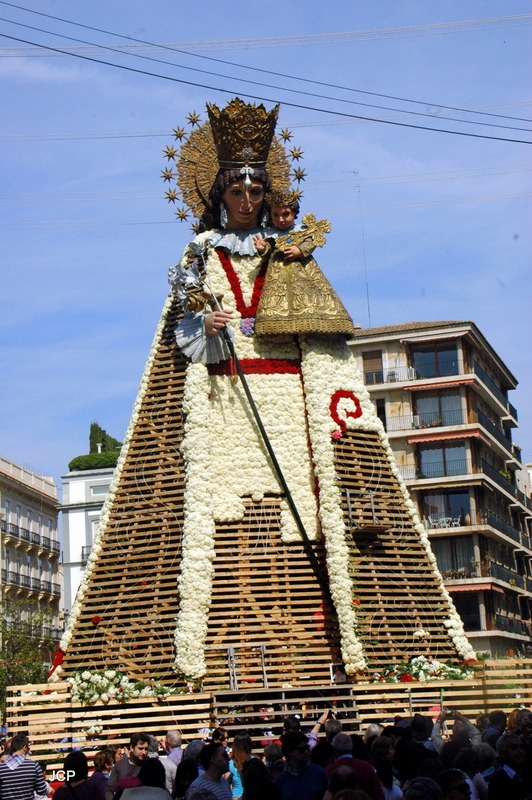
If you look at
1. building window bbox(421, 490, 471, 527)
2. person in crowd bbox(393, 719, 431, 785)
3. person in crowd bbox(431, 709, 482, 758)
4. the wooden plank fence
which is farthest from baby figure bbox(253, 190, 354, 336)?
building window bbox(421, 490, 471, 527)

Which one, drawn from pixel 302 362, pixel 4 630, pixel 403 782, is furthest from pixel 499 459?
pixel 403 782

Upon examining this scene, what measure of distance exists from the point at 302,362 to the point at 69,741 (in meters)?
8.06

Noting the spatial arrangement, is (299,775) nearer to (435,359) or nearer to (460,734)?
(460,734)

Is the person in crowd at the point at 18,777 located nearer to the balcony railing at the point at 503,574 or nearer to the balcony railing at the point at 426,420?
the balcony railing at the point at 503,574

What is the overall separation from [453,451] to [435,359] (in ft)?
11.2

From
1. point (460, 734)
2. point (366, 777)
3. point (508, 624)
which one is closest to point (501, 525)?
point (508, 624)

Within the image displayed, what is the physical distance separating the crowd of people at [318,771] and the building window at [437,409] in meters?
30.5

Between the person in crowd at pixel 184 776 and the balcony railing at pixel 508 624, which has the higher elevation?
the balcony railing at pixel 508 624

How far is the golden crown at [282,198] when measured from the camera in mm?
23781

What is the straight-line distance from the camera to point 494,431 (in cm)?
4644

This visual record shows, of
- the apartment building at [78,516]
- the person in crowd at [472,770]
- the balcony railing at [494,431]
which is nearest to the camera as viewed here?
the person in crowd at [472,770]

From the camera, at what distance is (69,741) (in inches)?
829

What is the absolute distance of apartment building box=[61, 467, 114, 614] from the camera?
2146 inches

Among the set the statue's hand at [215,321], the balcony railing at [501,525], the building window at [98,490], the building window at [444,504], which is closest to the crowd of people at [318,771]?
the statue's hand at [215,321]
